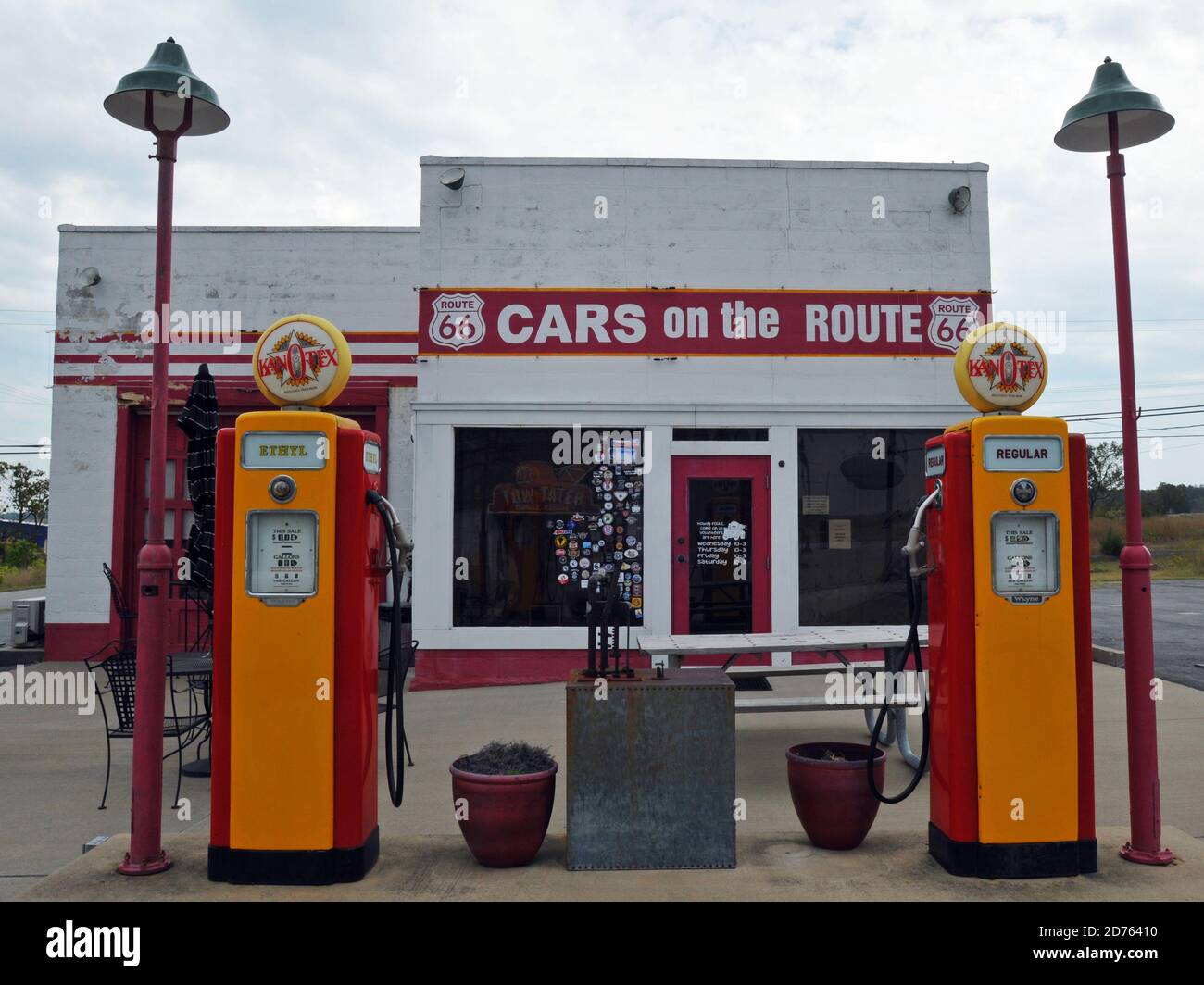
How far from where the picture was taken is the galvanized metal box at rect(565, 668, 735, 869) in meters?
4.48

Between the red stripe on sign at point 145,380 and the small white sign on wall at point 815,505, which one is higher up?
the red stripe on sign at point 145,380

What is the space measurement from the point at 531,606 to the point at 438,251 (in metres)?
3.76

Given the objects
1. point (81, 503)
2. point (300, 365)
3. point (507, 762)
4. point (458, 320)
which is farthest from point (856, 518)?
point (81, 503)

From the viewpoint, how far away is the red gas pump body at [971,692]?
4.38 meters

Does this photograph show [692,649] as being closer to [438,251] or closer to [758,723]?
[758,723]

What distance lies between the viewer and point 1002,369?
4645 millimetres

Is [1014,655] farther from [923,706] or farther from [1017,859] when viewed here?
[1017,859]

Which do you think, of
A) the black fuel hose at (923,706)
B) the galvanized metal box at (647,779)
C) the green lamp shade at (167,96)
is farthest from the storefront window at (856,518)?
the green lamp shade at (167,96)

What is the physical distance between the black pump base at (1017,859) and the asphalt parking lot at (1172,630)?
479 centimetres

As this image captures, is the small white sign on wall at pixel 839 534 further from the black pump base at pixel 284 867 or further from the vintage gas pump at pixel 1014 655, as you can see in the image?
the black pump base at pixel 284 867

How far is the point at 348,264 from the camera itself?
11.8 meters
